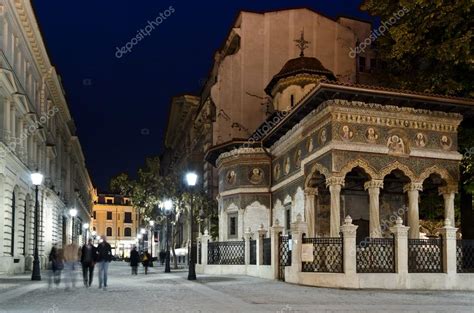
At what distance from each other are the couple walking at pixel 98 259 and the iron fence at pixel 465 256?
1138 cm

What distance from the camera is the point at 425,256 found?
68.0 feet

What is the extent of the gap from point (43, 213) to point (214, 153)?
1418cm

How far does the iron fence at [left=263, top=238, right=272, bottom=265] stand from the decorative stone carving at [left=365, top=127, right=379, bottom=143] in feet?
18.2

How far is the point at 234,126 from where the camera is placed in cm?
4428

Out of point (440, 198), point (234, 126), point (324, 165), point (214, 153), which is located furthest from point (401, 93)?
point (234, 126)

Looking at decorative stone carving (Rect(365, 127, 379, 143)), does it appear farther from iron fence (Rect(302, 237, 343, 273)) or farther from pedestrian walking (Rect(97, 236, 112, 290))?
pedestrian walking (Rect(97, 236, 112, 290))

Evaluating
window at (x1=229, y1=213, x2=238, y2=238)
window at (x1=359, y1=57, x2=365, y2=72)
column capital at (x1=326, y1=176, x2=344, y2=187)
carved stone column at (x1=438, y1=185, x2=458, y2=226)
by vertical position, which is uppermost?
window at (x1=359, y1=57, x2=365, y2=72)

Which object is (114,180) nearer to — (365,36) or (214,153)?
(214,153)

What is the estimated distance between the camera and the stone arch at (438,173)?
982 inches

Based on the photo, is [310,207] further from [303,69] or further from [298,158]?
[303,69]

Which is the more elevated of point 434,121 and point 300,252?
point 434,121

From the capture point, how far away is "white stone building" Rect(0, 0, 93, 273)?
98.1 feet

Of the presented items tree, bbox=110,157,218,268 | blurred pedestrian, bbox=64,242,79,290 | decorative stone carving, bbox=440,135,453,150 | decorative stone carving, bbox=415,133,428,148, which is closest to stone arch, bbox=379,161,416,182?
decorative stone carving, bbox=415,133,428,148

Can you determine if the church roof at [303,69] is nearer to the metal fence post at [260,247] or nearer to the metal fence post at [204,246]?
the metal fence post at [204,246]
